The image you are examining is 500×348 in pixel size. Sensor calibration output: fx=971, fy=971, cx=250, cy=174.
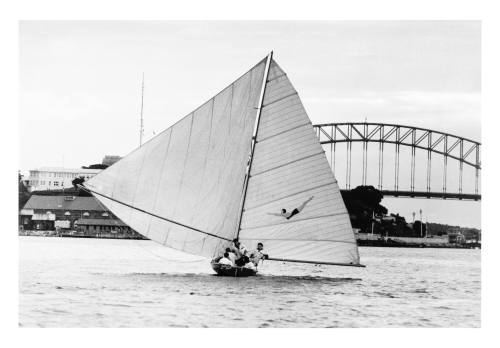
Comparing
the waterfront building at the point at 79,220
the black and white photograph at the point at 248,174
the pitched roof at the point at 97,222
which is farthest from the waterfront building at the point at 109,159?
the pitched roof at the point at 97,222

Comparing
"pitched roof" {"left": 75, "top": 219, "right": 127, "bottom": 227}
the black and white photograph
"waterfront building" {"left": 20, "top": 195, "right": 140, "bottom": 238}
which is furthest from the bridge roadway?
"pitched roof" {"left": 75, "top": 219, "right": 127, "bottom": 227}

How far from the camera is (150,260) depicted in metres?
47.0

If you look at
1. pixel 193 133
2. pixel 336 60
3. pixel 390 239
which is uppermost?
pixel 336 60

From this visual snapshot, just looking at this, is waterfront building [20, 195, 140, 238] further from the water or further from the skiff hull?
the skiff hull

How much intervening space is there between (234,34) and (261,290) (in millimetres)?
7967

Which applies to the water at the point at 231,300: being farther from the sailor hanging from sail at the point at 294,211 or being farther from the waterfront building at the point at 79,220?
the waterfront building at the point at 79,220

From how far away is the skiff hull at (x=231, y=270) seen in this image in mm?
29969

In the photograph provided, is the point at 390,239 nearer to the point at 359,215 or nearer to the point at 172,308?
the point at 359,215

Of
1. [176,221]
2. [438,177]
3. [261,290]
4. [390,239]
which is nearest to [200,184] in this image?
[176,221]

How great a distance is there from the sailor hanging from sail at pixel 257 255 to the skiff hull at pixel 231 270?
47 centimetres

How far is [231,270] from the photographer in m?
30.0

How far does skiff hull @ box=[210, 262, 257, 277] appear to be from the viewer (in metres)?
30.0

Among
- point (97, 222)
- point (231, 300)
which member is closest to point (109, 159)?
point (231, 300)

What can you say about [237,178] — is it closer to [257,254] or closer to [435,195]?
[257,254]
